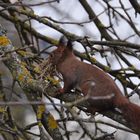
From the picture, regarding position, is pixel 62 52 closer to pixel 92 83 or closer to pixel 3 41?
pixel 92 83

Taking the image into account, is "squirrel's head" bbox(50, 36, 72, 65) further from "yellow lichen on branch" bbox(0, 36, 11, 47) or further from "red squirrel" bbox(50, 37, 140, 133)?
"yellow lichen on branch" bbox(0, 36, 11, 47)

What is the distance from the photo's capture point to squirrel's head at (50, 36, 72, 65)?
1.89m

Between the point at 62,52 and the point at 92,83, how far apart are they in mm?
188

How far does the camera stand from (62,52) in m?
1.89

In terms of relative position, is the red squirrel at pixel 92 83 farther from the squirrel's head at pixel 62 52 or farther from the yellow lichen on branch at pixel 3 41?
the yellow lichen on branch at pixel 3 41

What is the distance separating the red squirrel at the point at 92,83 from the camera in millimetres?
1782

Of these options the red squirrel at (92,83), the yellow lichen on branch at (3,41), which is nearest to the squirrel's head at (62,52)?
the red squirrel at (92,83)

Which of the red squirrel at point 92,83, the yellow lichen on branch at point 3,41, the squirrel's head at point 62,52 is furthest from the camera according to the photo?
the yellow lichen on branch at point 3,41

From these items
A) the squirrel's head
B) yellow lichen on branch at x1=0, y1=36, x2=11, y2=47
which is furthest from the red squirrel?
yellow lichen on branch at x1=0, y1=36, x2=11, y2=47

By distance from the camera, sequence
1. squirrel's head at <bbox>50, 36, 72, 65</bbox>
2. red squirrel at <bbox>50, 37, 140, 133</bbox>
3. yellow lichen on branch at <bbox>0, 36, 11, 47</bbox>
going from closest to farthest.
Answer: red squirrel at <bbox>50, 37, 140, 133</bbox>, squirrel's head at <bbox>50, 36, 72, 65</bbox>, yellow lichen on branch at <bbox>0, 36, 11, 47</bbox>

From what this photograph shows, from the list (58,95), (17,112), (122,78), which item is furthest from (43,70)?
(17,112)

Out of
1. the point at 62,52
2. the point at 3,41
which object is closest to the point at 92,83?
the point at 62,52

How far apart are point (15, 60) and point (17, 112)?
5.56 m

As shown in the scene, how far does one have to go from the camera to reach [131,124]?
1.77 m
